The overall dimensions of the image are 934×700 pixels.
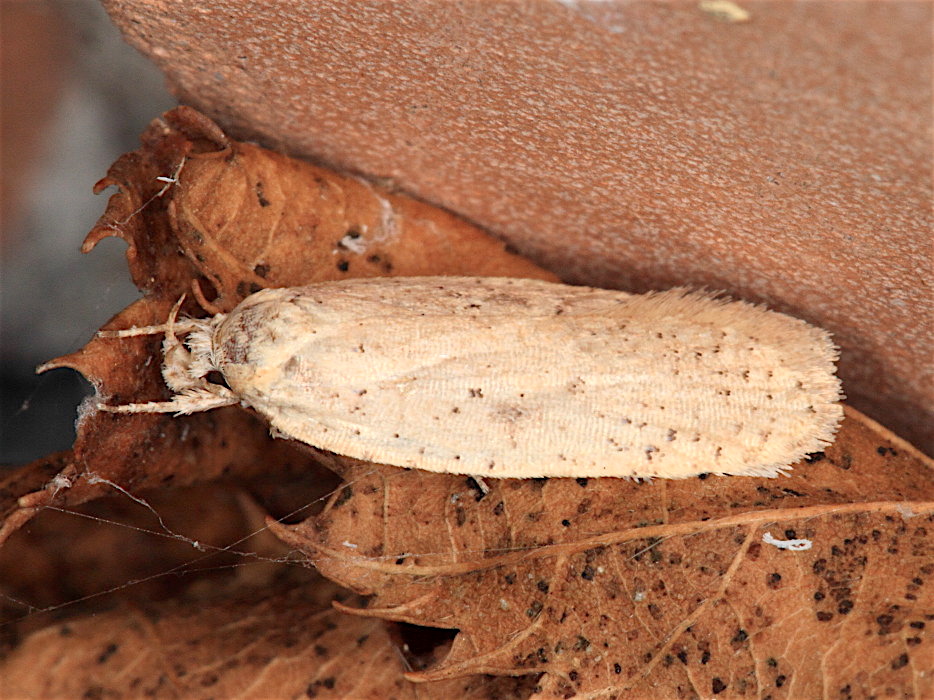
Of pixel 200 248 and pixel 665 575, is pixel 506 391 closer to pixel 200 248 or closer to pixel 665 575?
pixel 665 575

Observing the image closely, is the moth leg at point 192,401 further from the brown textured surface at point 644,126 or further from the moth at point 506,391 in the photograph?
the brown textured surface at point 644,126

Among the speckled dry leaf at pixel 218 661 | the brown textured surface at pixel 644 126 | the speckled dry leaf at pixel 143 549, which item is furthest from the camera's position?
the speckled dry leaf at pixel 143 549

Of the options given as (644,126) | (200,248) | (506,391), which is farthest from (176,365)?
(644,126)

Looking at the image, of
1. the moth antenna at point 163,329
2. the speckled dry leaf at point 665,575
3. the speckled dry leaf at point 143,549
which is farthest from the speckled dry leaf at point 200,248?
the speckled dry leaf at point 665,575

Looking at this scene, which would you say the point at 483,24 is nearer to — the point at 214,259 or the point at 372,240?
the point at 372,240

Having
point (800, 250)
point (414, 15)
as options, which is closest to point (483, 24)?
point (414, 15)

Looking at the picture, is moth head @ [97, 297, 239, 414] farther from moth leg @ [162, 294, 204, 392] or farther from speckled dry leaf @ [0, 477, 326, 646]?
speckled dry leaf @ [0, 477, 326, 646]

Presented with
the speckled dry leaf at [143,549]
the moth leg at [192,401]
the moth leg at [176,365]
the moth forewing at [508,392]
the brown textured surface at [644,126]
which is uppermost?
the brown textured surface at [644,126]
